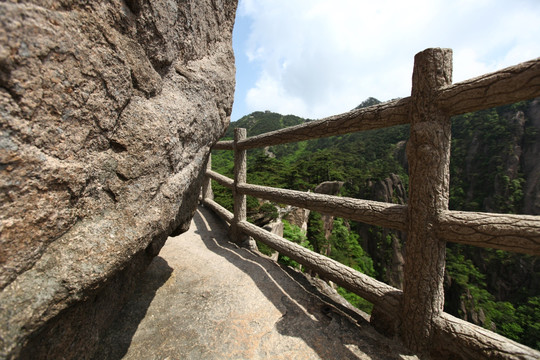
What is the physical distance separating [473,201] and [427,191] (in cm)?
3473

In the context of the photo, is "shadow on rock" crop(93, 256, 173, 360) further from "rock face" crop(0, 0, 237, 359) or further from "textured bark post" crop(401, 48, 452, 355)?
"textured bark post" crop(401, 48, 452, 355)

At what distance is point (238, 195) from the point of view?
3549mm

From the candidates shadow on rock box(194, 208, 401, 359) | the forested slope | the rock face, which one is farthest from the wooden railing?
the forested slope

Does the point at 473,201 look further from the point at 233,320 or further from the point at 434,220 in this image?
the point at 233,320

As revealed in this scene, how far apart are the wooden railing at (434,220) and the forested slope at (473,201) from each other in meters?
9.33

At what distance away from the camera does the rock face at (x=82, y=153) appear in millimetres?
765

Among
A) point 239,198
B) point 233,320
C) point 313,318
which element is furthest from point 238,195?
point 313,318

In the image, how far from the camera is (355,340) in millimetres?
1694

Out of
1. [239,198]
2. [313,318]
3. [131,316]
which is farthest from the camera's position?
[239,198]

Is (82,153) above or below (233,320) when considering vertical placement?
above

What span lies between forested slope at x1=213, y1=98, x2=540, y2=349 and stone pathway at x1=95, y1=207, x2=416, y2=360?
873 centimetres

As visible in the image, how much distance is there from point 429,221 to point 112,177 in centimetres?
188

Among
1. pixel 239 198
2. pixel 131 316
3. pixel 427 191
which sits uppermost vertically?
pixel 427 191

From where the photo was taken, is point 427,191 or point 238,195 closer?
point 427,191
